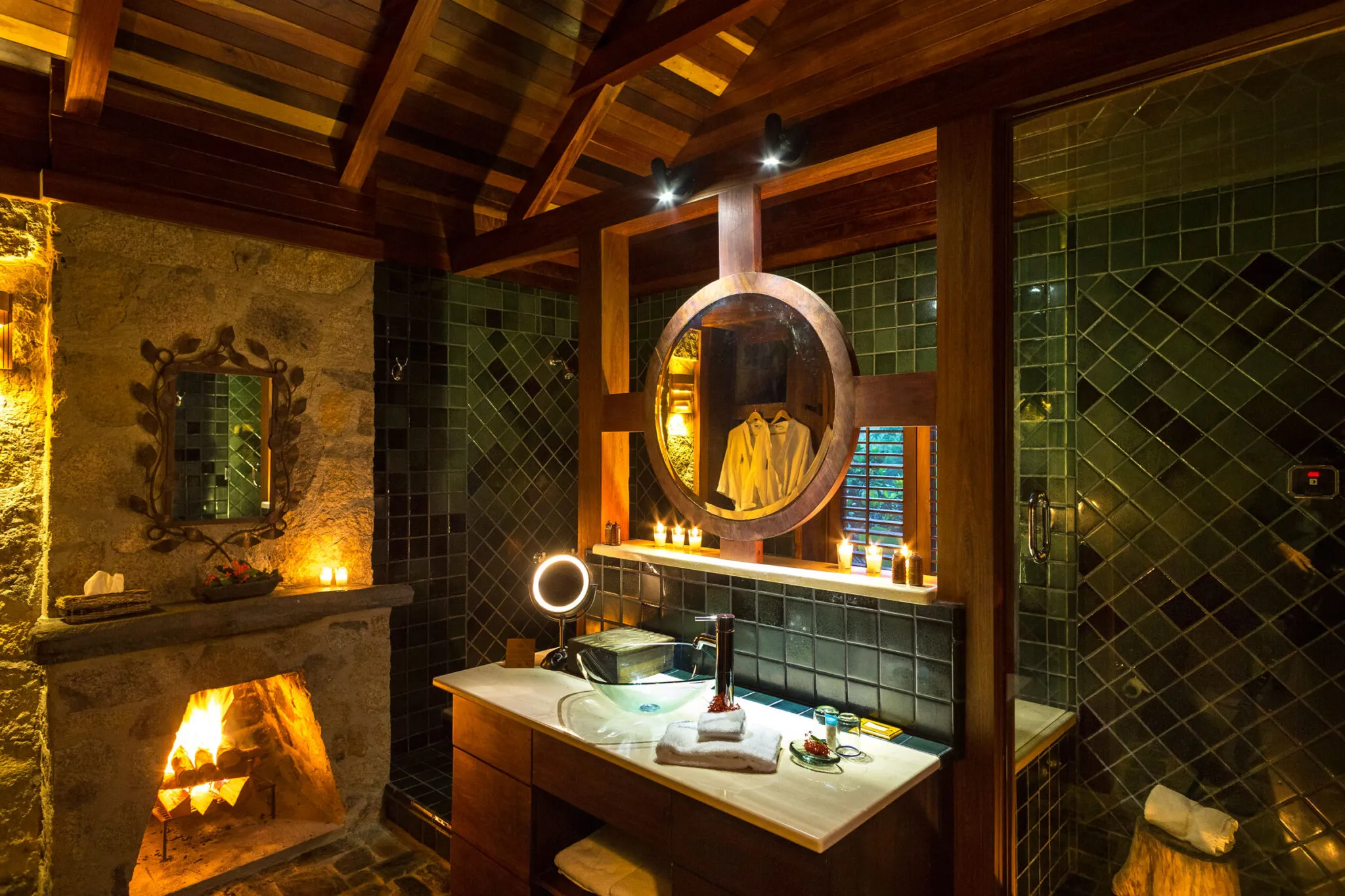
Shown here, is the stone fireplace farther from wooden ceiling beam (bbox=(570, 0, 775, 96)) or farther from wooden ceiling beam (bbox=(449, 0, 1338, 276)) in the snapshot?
wooden ceiling beam (bbox=(570, 0, 775, 96))

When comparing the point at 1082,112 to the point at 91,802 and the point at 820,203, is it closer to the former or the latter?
the point at 820,203

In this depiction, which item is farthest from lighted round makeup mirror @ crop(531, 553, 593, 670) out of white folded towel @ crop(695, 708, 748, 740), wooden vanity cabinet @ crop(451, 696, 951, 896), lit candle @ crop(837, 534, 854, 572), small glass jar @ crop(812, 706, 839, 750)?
small glass jar @ crop(812, 706, 839, 750)

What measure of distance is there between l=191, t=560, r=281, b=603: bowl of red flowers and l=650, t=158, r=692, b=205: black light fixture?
227 cm

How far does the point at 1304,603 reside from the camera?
96.5 inches

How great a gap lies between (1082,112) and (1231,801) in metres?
2.37

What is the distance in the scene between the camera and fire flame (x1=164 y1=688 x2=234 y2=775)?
330cm

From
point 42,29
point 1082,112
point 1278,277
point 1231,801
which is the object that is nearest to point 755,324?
point 1082,112

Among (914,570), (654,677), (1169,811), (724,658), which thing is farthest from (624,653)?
(1169,811)

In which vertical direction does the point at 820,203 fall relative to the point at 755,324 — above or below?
above

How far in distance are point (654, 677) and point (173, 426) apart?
2.19m

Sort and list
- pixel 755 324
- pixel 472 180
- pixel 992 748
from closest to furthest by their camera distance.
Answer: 1. pixel 992 748
2. pixel 755 324
3. pixel 472 180

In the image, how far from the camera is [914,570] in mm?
2246

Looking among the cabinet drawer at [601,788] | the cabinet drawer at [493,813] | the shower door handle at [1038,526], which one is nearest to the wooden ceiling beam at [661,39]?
the shower door handle at [1038,526]

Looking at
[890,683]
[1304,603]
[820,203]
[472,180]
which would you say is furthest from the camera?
[472,180]
